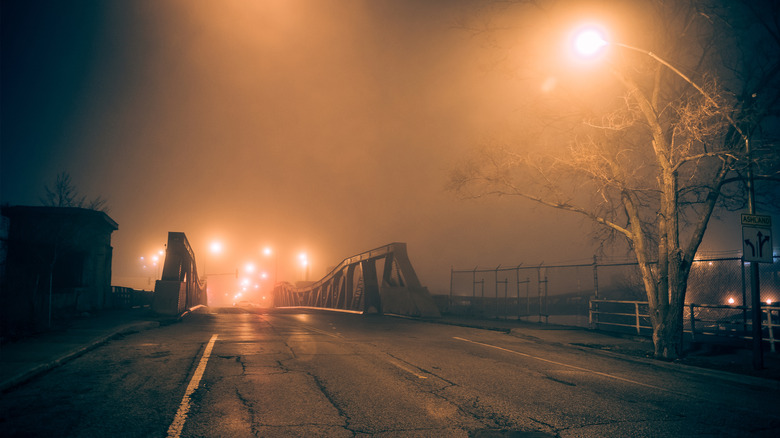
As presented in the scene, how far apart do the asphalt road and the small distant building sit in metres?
5.44

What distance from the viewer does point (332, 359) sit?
9766 mm

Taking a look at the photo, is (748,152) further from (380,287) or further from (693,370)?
(380,287)

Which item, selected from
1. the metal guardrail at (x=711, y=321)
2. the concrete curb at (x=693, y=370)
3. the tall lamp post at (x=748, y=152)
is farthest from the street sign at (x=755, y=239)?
the concrete curb at (x=693, y=370)

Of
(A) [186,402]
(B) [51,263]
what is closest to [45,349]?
(A) [186,402]

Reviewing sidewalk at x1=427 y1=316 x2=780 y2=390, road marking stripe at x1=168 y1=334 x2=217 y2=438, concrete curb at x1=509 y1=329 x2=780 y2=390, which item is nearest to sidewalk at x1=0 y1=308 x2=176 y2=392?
road marking stripe at x1=168 y1=334 x2=217 y2=438

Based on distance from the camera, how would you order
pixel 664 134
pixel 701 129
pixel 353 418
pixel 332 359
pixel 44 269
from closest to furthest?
pixel 353 418 → pixel 332 359 → pixel 701 129 → pixel 664 134 → pixel 44 269

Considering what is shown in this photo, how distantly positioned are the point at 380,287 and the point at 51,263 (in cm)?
1738

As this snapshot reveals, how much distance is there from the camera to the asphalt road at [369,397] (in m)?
5.11

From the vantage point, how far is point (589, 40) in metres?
10.8

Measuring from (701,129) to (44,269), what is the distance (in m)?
20.7

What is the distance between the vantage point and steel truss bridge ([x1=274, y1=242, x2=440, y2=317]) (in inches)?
1023

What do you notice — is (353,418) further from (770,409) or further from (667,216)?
(667,216)

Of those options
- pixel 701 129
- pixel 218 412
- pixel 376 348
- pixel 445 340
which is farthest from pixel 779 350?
pixel 218 412

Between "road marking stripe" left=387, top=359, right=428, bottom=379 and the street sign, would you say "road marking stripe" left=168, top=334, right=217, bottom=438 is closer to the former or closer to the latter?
"road marking stripe" left=387, top=359, right=428, bottom=379
